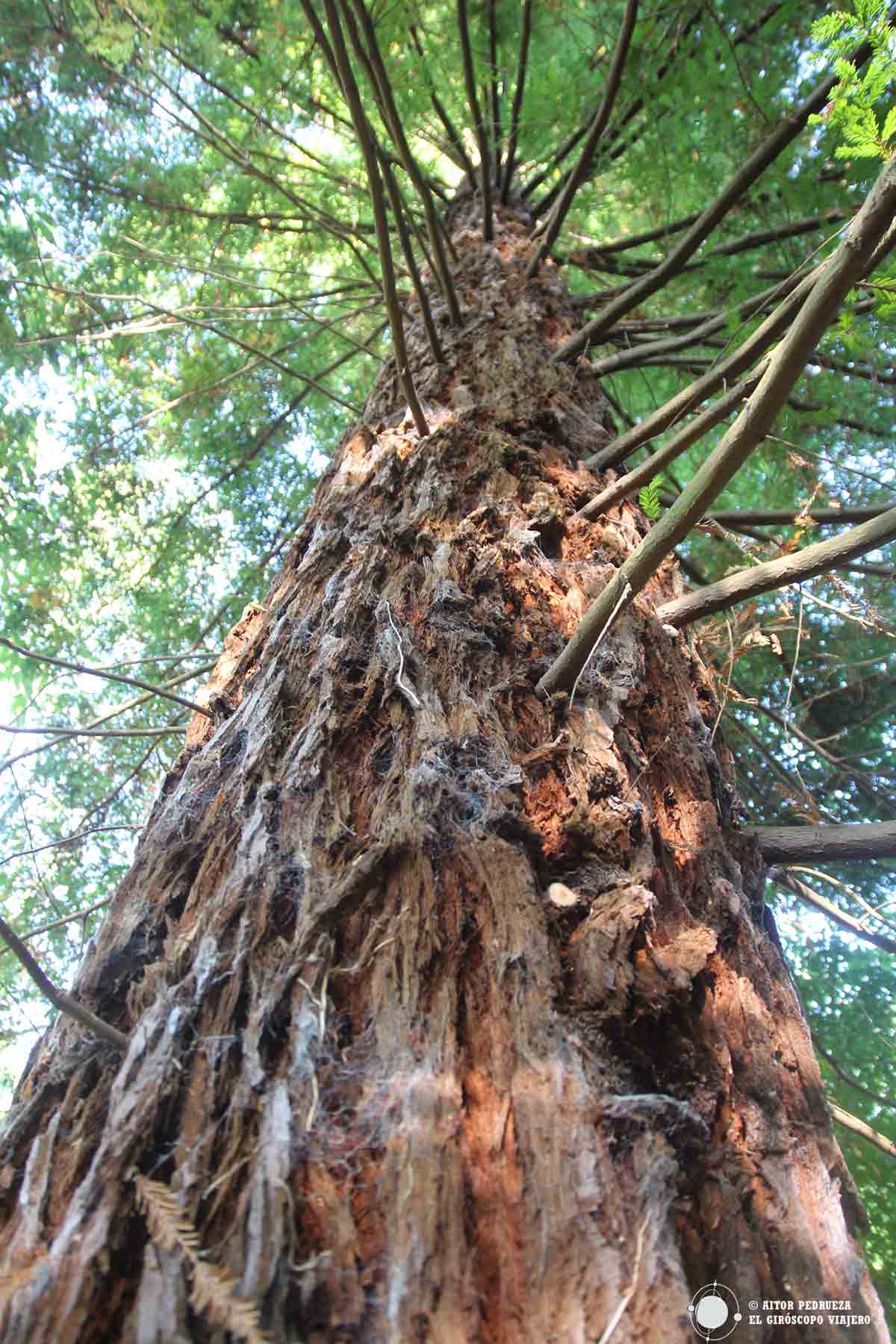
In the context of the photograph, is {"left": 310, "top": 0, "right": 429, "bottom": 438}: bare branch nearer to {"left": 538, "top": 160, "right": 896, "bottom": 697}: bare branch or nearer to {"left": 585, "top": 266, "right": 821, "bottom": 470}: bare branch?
{"left": 585, "top": 266, "right": 821, "bottom": 470}: bare branch

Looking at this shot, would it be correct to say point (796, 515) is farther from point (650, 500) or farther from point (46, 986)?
point (46, 986)

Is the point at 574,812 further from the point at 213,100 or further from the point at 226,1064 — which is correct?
the point at 213,100

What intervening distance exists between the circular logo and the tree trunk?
0.06 ft

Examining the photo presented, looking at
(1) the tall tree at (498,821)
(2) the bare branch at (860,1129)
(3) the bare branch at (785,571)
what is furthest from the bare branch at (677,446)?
(2) the bare branch at (860,1129)

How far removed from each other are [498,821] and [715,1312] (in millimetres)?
561

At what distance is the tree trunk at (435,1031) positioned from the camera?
72cm

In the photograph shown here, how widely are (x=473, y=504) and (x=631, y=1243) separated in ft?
4.60

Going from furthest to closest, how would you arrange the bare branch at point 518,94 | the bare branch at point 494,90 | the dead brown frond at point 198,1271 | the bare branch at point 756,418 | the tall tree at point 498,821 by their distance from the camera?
the bare branch at point 494,90 → the bare branch at point 518,94 → the bare branch at point 756,418 → the tall tree at point 498,821 → the dead brown frond at point 198,1271

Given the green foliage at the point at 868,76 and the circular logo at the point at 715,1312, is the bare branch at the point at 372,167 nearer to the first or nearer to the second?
the green foliage at the point at 868,76

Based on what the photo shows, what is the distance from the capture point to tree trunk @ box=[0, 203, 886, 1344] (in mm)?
724

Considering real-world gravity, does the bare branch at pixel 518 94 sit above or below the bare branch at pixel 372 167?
above

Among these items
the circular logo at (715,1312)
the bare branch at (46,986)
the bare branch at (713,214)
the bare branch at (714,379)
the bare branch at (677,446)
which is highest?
the bare branch at (713,214)

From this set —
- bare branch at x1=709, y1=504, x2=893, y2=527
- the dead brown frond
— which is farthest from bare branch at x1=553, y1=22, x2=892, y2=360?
the dead brown frond

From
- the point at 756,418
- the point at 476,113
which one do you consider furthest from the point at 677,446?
the point at 476,113
